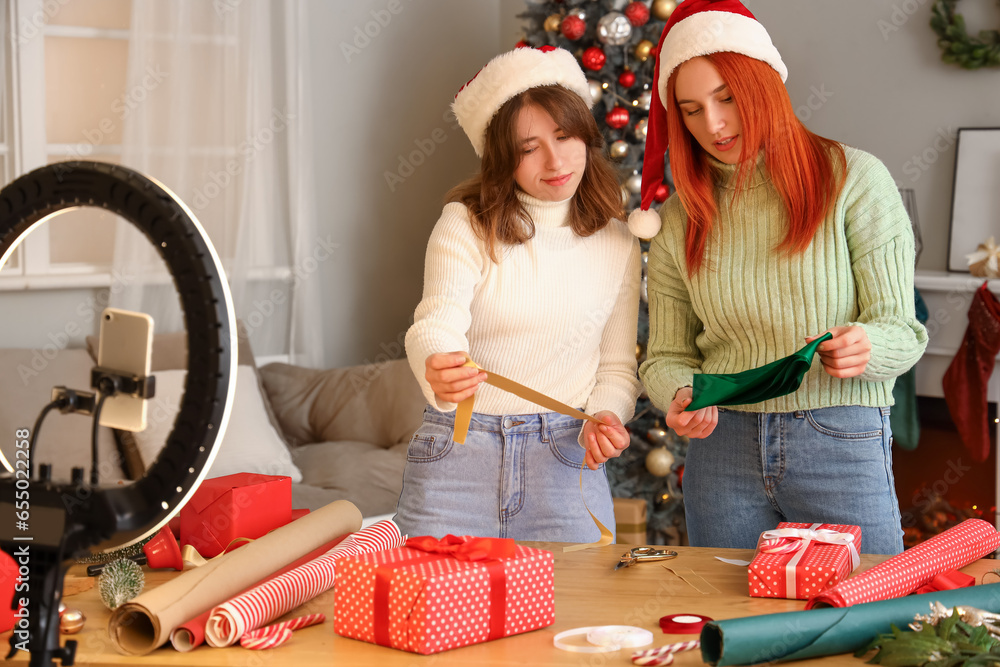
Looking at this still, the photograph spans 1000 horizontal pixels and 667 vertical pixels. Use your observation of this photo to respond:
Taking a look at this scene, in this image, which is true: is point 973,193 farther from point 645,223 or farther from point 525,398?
point 525,398

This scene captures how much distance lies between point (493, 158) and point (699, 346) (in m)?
0.56

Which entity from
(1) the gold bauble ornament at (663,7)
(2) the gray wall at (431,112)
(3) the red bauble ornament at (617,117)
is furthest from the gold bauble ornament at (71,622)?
(1) the gold bauble ornament at (663,7)

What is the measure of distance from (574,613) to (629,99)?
9.18 feet

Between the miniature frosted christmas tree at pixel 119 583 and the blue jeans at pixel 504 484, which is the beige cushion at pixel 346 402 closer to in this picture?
the blue jeans at pixel 504 484

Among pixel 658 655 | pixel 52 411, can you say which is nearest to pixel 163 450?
pixel 658 655

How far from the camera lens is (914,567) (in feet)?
4.29

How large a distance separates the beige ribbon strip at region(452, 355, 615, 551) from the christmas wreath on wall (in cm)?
312

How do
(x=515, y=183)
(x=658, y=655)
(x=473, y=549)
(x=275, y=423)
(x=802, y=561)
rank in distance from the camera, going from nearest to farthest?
1. (x=658, y=655)
2. (x=473, y=549)
3. (x=802, y=561)
4. (x=515, y=183)
5. (x=275, y=423)

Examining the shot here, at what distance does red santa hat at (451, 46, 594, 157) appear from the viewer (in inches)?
73.3

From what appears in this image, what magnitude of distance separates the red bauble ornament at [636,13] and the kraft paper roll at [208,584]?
2740mm

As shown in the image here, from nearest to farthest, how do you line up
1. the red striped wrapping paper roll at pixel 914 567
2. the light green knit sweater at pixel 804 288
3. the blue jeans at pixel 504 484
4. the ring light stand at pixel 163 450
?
the ring light stand at pixel 163 450, the red striped wrapping paper roll at pixel 914 567, the light green knit sweater at pixel 804 288, the blue jeans at pixel 504 484

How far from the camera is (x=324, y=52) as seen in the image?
445cm

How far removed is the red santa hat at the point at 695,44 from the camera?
1.69 meters

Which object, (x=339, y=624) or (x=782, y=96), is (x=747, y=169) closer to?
(x=782, y=96)
